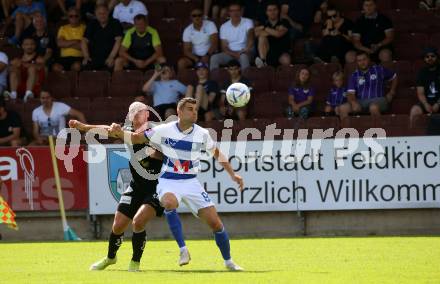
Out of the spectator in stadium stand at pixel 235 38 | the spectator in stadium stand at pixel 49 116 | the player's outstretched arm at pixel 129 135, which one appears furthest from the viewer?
the spectator in stadium stand at pixel 235 38

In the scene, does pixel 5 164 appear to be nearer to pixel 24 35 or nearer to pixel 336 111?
pixel 24 35

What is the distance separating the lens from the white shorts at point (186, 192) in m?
12.0

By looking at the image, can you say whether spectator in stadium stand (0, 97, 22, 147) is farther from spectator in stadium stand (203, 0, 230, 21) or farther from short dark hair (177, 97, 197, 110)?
short dark hair (177, 97, 197, 110)

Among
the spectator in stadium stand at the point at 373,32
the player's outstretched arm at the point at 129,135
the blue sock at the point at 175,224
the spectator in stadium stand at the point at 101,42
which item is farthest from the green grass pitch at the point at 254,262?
the spectator in stadium stand at the point at 101,42

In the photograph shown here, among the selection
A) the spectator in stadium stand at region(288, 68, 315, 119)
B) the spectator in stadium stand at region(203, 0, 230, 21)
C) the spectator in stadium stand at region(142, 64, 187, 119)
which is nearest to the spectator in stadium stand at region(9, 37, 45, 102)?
the spectator in stadium stand at region(142, 64, 187, 119)

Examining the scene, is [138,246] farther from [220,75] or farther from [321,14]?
[321,14]

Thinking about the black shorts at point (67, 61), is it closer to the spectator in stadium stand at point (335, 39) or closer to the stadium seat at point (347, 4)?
the spectator in stadium stand at point (335, 39)

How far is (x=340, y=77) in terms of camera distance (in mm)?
19219

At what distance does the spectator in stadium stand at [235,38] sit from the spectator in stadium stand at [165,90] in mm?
1182

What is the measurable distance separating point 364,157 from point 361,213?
1.00m

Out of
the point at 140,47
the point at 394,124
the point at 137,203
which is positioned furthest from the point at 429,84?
the point at 137,203

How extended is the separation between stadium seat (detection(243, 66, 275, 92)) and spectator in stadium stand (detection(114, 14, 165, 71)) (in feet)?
6.37

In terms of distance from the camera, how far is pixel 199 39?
21141 mm

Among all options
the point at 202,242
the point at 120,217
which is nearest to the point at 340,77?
the point at 202,242
